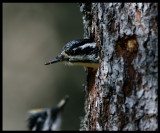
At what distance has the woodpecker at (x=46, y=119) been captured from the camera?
4.93 m

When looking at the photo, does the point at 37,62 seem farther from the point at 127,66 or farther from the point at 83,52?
the point at 127,66

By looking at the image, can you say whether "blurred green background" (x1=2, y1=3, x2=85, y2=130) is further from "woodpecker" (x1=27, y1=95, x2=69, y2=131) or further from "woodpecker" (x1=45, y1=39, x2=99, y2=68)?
"woodpecker" (x1=45, y1=39, x2=99, y2=68)

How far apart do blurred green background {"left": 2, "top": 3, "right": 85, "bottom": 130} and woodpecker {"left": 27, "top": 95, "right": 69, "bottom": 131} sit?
2005 millimetres

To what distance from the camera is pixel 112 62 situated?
6.16 ft

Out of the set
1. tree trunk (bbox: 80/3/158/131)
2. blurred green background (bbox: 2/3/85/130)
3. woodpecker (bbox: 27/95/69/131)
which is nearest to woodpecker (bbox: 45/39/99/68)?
tree trunk (bbox: 80/3/158/131)

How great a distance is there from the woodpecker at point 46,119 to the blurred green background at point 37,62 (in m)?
2.01

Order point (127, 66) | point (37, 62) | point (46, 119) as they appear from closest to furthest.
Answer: point (127, 66) → point (46, 119) → point (37, 62)

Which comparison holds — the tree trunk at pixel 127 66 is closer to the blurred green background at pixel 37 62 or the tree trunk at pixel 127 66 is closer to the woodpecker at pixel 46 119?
the woodpecker at pixel 46 119

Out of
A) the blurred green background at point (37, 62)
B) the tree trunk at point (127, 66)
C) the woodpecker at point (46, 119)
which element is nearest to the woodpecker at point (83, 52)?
the tree trunk at point (127, 66)

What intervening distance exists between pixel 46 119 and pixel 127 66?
11.3 ft

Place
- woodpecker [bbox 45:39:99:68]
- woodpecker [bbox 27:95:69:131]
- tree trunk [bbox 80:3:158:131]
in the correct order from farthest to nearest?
1. woodpecker [bbox 27:95:69:131]
2. woodpecker [bbox 45:39:99:68]
3. tree trunk [bbox 80:3:158:131]

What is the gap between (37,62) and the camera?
780 centimetres

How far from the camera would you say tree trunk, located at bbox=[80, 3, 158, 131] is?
172cm

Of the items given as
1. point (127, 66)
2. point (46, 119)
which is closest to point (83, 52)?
point (127, 66)
